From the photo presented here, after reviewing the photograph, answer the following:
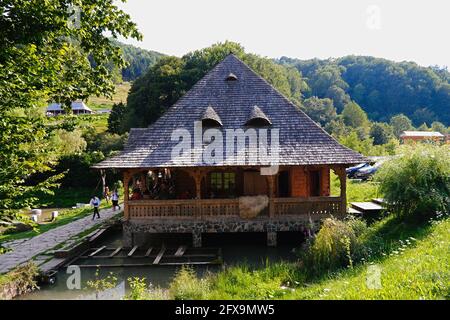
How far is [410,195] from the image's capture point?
39.4ft

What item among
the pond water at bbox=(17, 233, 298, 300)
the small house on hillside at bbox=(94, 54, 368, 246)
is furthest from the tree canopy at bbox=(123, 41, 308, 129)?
the pond water at bbox=(17, 233, 298, 300)

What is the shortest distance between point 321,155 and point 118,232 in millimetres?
10615

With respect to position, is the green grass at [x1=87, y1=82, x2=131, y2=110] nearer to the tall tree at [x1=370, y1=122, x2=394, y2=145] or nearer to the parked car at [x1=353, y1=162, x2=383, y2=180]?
the tall tree at [x1=370, y1=122, x2=394, y2=145]

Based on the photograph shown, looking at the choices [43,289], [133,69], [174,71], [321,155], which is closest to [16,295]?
[43,289]

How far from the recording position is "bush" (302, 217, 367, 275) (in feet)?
31.6

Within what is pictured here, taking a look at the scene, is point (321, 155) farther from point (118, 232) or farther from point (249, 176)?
point (118, 232)

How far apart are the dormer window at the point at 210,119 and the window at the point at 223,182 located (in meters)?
2.84

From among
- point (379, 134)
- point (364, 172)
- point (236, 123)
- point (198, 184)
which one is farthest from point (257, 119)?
point (379, 134)

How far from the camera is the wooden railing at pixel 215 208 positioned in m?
14.5

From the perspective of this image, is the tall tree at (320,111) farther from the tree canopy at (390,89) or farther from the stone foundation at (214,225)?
the stone foundation at (214,225)

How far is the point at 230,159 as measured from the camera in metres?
14.1

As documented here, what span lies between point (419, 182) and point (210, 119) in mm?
8143

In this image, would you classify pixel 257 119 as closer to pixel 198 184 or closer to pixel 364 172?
pixel 198 184

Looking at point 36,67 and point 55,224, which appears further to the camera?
point 55,224
